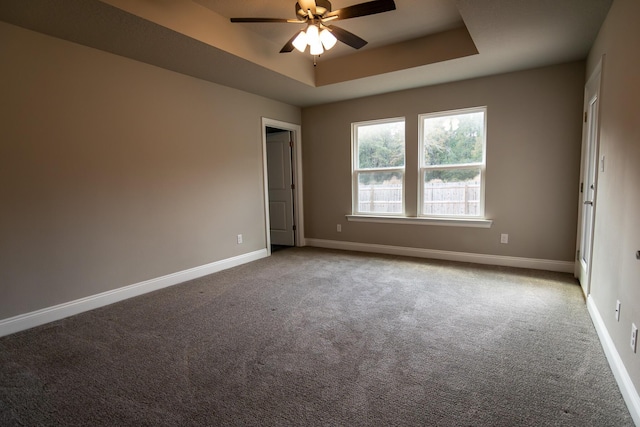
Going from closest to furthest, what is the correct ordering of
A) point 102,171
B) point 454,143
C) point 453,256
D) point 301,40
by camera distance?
point 301,40
point 102,171
point 454,143
point 453,256

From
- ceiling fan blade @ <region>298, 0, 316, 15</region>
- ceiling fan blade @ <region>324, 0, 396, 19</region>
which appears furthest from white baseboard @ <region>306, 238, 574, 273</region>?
ceiling fan blade @ <region>298, 0, 316, 15</region>

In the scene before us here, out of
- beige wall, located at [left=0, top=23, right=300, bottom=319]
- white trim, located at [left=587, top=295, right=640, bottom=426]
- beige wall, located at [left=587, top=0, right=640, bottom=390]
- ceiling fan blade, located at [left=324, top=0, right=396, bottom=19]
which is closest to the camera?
white trim, located at [left=587, top=295, right=640, bottom=426]

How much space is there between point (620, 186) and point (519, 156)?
6.82 ft

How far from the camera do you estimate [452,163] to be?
432 centimetres

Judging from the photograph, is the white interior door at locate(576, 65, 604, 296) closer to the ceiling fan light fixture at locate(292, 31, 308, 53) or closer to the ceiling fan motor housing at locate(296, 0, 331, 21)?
the ceiling fan motor housing at locate(296, 0, 331, 21)

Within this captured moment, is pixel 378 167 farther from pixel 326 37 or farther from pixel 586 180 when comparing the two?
pixel 326 37

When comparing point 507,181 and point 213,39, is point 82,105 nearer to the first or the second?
point 213,39

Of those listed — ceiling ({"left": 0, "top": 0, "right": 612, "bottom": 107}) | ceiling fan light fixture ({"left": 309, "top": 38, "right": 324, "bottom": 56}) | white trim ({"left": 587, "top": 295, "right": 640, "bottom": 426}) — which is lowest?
white trim ({"left": 587, "top": 295, "right": 640, "bottom": 426})

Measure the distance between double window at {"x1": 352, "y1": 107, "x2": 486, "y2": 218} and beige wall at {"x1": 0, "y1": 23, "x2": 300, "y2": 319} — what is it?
6.53 ft

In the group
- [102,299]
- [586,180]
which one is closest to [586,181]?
Answer: [586,180]

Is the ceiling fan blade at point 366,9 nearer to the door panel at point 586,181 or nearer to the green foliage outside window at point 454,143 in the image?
the door panel at point 586,181

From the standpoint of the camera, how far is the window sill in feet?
13.6

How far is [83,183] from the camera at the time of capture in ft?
9.48

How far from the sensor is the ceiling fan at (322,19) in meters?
2.21
